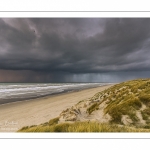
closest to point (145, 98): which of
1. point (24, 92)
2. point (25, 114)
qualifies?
point (25, 114)

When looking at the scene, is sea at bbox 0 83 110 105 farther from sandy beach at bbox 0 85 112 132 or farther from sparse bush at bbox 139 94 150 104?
sparse bush at bbox 139 94 150 104

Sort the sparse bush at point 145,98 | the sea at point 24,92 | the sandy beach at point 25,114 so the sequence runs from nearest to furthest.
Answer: the sandy beach at point 25,114 < the sparse bush at point 145,98 < the sea at point 24,92

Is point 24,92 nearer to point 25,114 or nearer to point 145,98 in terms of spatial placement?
point 25,114

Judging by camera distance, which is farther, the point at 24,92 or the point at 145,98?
the point at 24,92

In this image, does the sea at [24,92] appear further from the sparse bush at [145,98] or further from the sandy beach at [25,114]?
the sparse bush at [145,98]

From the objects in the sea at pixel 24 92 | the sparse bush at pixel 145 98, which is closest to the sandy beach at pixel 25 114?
the sea at pixel 24 92

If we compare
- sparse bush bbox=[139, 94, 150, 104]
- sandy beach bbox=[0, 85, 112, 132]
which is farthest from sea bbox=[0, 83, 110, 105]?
sparse bush bbox=[139, 94, 150, 104]

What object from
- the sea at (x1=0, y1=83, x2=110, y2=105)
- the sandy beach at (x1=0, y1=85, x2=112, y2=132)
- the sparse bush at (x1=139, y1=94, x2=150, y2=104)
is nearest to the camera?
the sandy beach at (x1=0, y1=85, x2=112, y2=132)

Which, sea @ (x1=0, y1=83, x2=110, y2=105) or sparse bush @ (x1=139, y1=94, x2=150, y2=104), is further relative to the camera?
sea @ (x1=0, y1=83, x2=110, y2=105)

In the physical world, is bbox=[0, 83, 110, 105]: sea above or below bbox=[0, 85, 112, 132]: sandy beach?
above

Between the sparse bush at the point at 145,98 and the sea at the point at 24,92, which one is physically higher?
the sea at the point at 24,92
